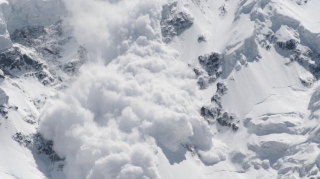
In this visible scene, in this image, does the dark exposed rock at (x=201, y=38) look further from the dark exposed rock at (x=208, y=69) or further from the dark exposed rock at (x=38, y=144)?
the dark exposed rock at (x=38, y=144)

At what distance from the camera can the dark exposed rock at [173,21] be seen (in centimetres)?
19450

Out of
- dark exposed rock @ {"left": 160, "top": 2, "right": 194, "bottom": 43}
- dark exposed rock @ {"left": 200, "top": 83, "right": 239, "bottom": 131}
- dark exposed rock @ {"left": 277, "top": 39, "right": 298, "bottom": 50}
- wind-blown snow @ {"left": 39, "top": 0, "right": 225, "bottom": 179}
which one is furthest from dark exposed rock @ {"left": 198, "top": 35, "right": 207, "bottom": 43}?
dark exposed rock @ {"left": 277, "top": 39, "right": 298, "bottom": 50}

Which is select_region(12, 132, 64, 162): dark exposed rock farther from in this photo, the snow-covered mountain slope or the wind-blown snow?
the wind-blown snow

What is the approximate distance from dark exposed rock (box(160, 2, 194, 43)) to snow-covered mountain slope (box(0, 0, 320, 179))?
23 centimetres

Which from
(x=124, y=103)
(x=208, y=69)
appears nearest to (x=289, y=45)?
(x=208, y=69)

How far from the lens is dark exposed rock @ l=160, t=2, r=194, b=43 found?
194500 mm

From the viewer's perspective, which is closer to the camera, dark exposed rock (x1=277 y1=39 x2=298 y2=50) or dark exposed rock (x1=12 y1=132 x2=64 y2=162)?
dark exposed rock (x1=12 y1=132 x2=64 y2=162)

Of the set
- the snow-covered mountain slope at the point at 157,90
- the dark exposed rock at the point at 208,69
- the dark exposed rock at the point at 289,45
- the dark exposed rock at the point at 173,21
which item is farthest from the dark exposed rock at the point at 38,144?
the dark exposed rock at the point at 289,45

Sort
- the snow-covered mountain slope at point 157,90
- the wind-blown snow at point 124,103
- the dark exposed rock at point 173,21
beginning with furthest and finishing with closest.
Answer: the dark exposed rock at point 173,21, the snow-covered mountain slope at point 157,90, the wind-blown snow at point 124,103

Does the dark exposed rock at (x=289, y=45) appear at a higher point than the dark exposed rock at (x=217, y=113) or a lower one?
higher

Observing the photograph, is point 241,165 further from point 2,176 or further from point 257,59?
point 2,176

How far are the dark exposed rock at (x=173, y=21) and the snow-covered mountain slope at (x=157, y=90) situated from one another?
0.23 meters

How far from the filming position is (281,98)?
598ft

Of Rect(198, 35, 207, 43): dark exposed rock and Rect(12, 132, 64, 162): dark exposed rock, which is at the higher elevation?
Rect(198, 35, 207, 43): dark exposed rock
